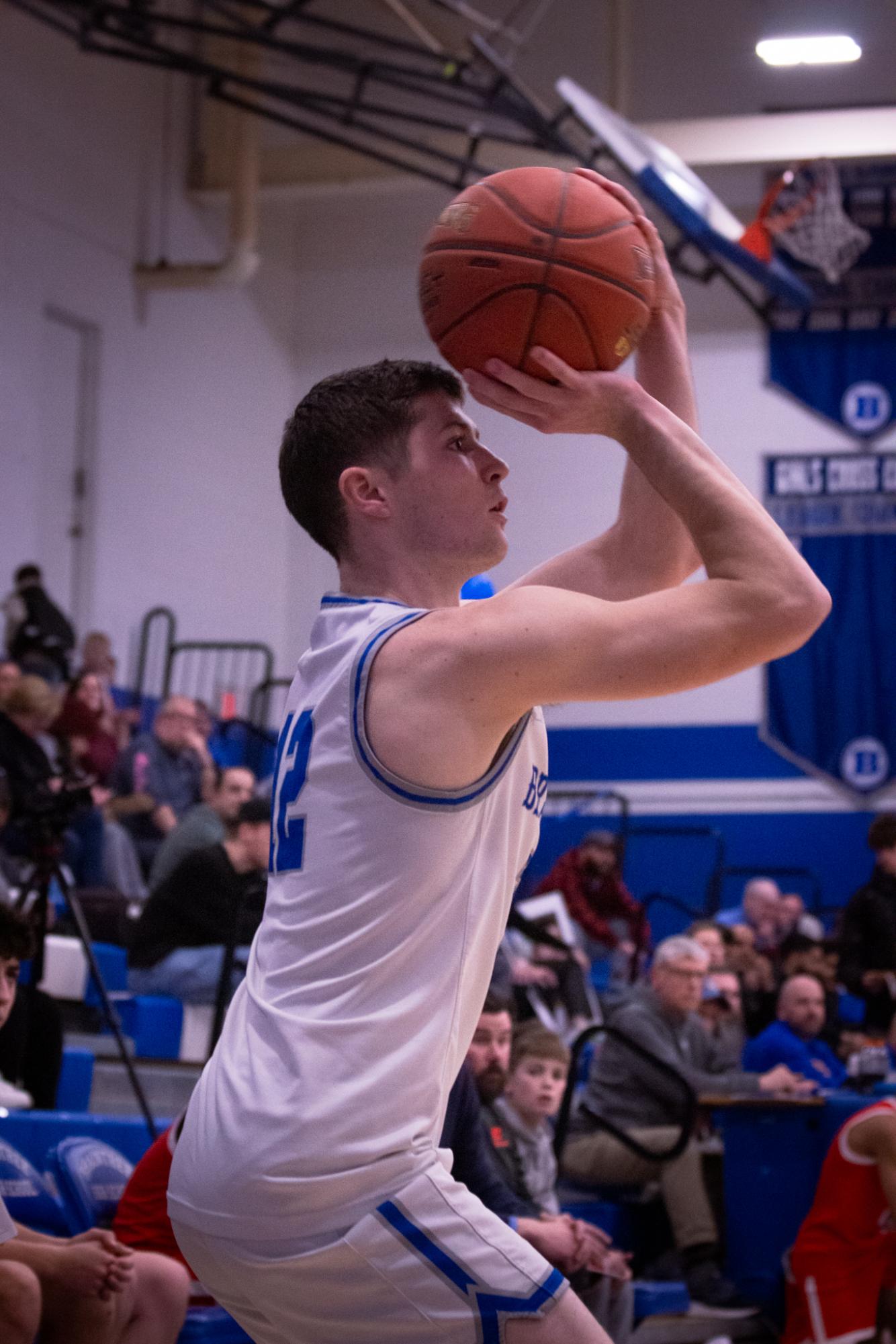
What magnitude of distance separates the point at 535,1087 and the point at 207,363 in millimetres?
10435

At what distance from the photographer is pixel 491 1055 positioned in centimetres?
532

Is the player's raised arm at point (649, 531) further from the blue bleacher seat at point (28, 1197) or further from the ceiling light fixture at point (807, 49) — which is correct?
the ceiling light fixture at point (807, 49)

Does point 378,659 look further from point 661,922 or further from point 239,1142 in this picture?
point 661,922

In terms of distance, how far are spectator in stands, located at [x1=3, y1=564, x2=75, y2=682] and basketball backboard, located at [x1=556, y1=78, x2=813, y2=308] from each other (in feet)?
15.9

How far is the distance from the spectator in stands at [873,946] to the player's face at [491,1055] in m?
3.93

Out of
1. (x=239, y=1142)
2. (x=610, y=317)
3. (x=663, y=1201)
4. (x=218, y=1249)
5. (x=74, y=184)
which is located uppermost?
(x=74, y=184)

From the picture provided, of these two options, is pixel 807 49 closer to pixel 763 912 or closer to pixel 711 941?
pixel 763 912

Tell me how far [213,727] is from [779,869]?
4.97 m

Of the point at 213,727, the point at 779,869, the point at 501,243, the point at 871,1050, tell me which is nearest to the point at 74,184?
the point at 213,727

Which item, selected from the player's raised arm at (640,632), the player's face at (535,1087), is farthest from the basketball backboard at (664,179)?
the player's raised arm at (640,632)

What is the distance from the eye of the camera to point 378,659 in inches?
81.5

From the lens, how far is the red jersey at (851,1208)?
5.77 metres

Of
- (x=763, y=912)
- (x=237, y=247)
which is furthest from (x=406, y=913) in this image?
(x=237, y=247)

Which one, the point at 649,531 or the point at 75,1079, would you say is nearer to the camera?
the point at 649,531
